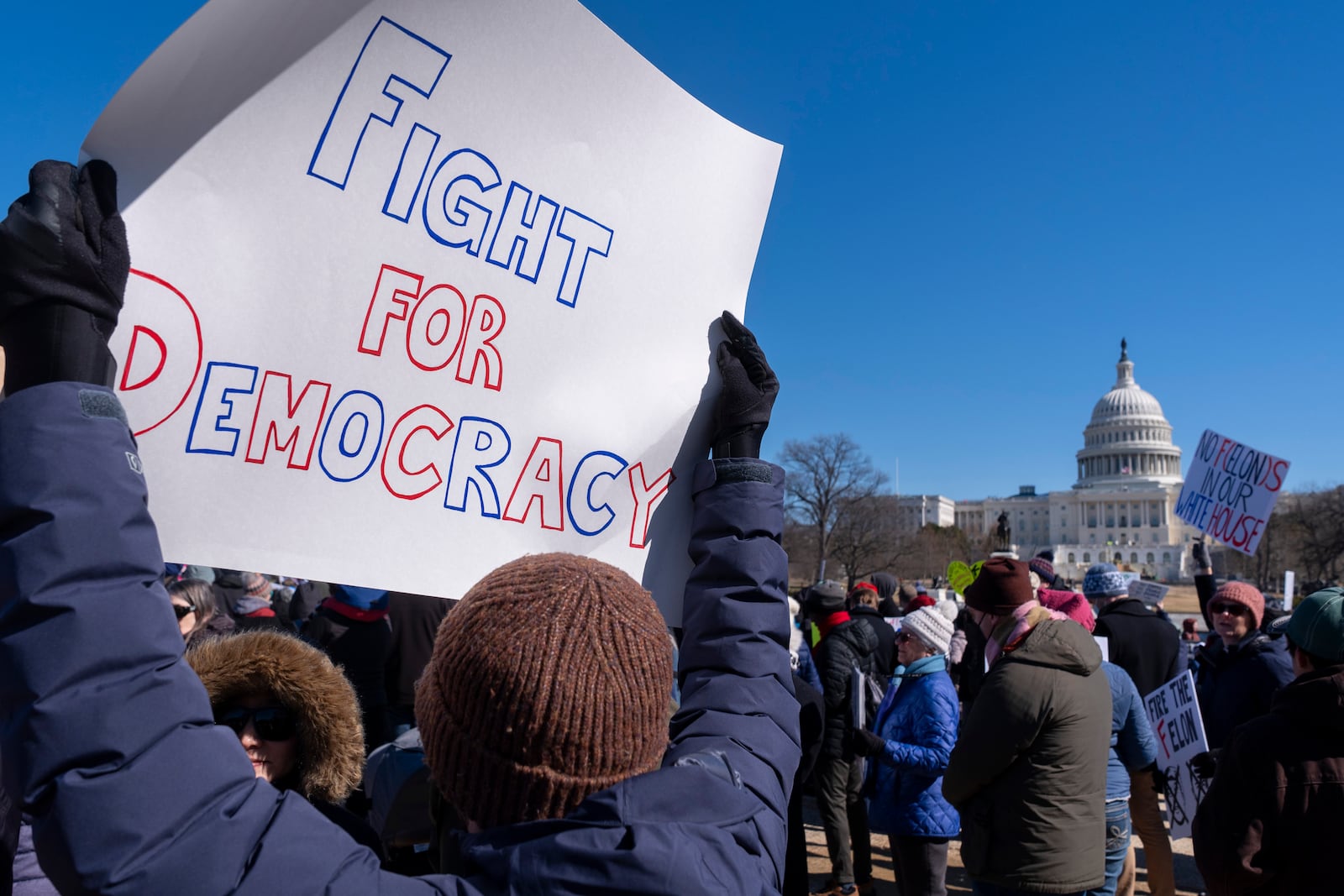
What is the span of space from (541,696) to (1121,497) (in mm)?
114011

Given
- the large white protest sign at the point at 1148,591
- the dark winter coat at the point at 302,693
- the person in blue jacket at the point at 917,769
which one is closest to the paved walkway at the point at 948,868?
the person in blue jacket at the point at 917,769

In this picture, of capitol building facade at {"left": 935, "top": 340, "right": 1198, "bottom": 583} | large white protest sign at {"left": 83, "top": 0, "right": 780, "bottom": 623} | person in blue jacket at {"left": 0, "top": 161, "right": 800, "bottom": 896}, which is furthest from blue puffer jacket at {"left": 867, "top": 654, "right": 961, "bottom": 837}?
capitol building facade at {"left": 935, "top": 340, "right": 1198, "bottom": 583}

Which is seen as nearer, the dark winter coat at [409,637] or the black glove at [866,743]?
the black glove at [866,743]

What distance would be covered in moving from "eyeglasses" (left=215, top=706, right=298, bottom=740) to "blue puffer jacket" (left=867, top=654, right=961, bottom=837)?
10.5 ft

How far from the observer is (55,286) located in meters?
1.14

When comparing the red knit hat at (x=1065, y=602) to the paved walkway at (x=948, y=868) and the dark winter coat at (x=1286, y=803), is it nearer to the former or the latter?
the paved walkway at (x=948, y=868)

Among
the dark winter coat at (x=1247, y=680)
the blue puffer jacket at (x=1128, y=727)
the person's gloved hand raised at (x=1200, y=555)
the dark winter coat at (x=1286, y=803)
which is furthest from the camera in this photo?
the person's gloved hand raised at (x=1200, y=555)

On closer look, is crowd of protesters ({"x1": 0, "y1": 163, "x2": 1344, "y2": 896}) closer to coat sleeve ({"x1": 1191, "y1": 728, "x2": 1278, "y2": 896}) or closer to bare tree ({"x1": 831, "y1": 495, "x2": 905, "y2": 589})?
coat sleeve ({"x1": 1191, "y1": 728, "x2": 1278, "y2": 896})

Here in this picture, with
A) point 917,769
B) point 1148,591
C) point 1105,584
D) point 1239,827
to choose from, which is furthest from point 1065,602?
point 1148,591

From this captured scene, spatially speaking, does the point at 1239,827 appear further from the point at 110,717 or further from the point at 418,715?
the point at 110,717

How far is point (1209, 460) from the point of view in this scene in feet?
27.3

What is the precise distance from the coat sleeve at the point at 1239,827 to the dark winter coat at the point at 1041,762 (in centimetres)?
61

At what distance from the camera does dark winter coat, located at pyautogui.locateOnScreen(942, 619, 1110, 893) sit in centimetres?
318

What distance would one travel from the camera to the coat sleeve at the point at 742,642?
52.1 inches
